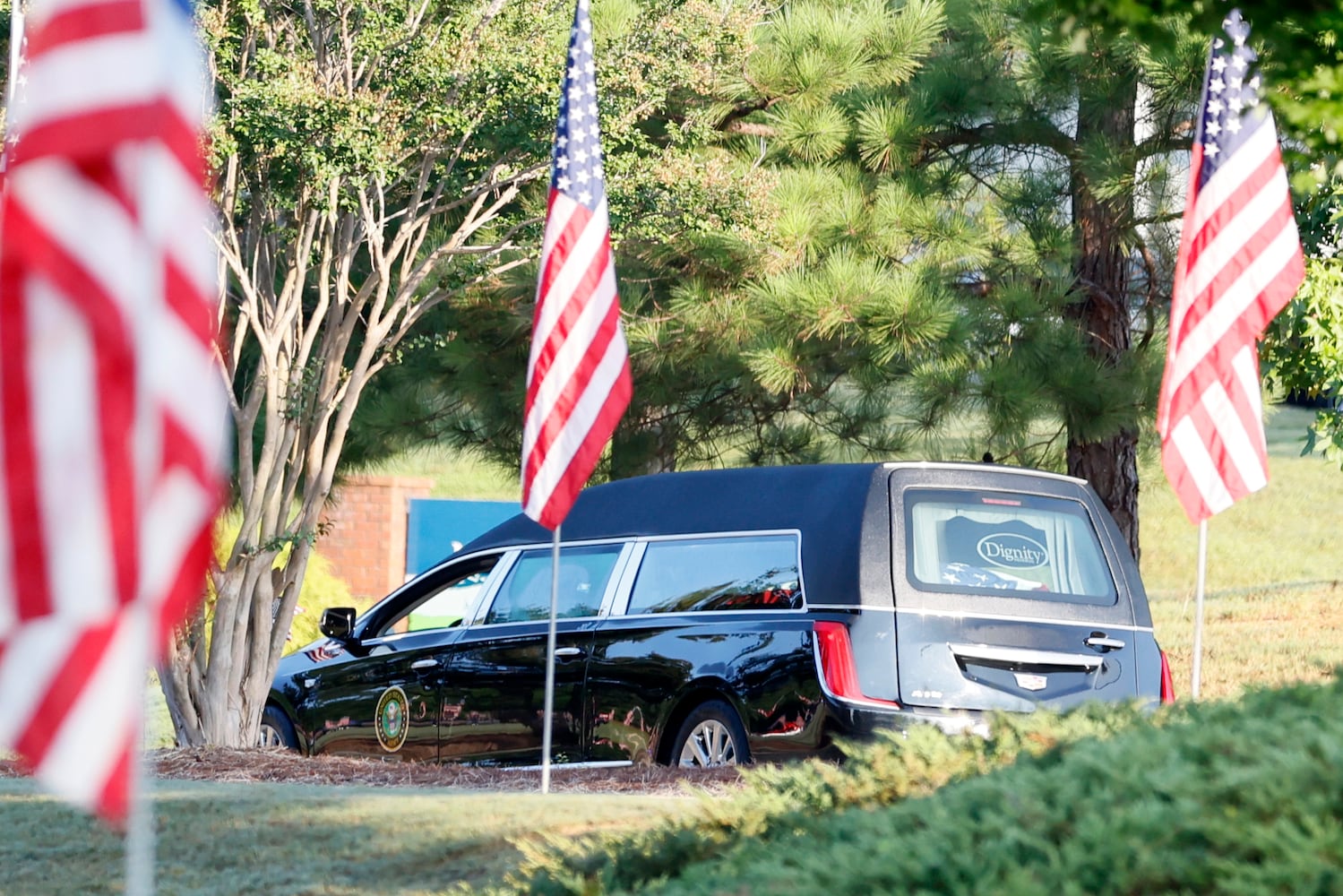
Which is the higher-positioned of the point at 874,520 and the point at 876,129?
the point at 876,129

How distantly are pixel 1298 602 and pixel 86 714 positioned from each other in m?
19.6

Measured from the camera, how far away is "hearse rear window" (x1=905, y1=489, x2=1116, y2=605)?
8.01m

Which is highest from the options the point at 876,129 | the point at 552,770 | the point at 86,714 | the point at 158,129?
the point at 876,129

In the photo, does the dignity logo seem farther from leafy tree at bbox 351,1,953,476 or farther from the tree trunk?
the tree trunk

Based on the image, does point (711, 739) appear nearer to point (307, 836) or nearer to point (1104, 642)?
point (1104, 642)

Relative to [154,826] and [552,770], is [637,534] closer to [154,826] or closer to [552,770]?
[552,770]

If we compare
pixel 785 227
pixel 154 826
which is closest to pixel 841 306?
pixel 785 227

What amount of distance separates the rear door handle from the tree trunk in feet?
24.7

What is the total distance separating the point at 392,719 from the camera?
10.1 metres

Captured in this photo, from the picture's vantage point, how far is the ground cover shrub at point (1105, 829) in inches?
132

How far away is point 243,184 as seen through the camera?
1204 centimetres

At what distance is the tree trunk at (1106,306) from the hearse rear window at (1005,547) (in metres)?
7.33

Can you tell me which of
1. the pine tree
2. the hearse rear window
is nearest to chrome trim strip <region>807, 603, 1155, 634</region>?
the hearse rear window

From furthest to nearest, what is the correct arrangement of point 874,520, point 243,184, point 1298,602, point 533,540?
1. point 1298,602
2. point 243,184
3. point 533,540
4. point 874,520
